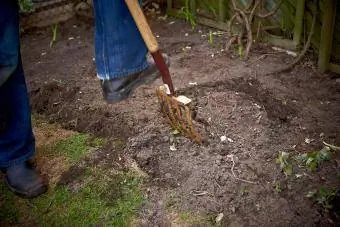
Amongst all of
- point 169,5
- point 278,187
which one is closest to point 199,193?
point 278,187

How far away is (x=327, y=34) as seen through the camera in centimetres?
309

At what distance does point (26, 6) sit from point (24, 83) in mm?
2487

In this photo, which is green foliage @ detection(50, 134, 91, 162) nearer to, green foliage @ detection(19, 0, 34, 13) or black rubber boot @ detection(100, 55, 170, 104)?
black rubber boot @ detection(100, 55, 170, 104)

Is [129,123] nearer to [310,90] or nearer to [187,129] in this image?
[187,129]

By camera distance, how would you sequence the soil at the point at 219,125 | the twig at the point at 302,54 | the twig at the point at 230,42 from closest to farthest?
the soil at the point at 219,125 < the twig at the point at 302,54 < the twig at the point at 230,42

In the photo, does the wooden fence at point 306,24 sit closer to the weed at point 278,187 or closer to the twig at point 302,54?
the twig at point 302,54

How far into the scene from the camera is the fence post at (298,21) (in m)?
3.29

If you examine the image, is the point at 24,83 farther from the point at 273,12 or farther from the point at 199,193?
the point at 273,12

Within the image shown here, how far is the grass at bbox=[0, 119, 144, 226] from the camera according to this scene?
2.08 m

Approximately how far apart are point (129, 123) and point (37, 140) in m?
0.62

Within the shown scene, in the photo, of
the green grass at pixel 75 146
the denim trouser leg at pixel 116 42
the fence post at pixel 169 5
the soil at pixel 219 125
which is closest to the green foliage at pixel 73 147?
the green grass at pixel 75 146

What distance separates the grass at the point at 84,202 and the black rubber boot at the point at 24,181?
0.04 metres

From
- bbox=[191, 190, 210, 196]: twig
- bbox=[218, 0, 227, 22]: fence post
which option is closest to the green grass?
bbox=[191, 190, 210, 196]: twig

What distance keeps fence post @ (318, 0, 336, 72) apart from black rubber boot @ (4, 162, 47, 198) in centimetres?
224
